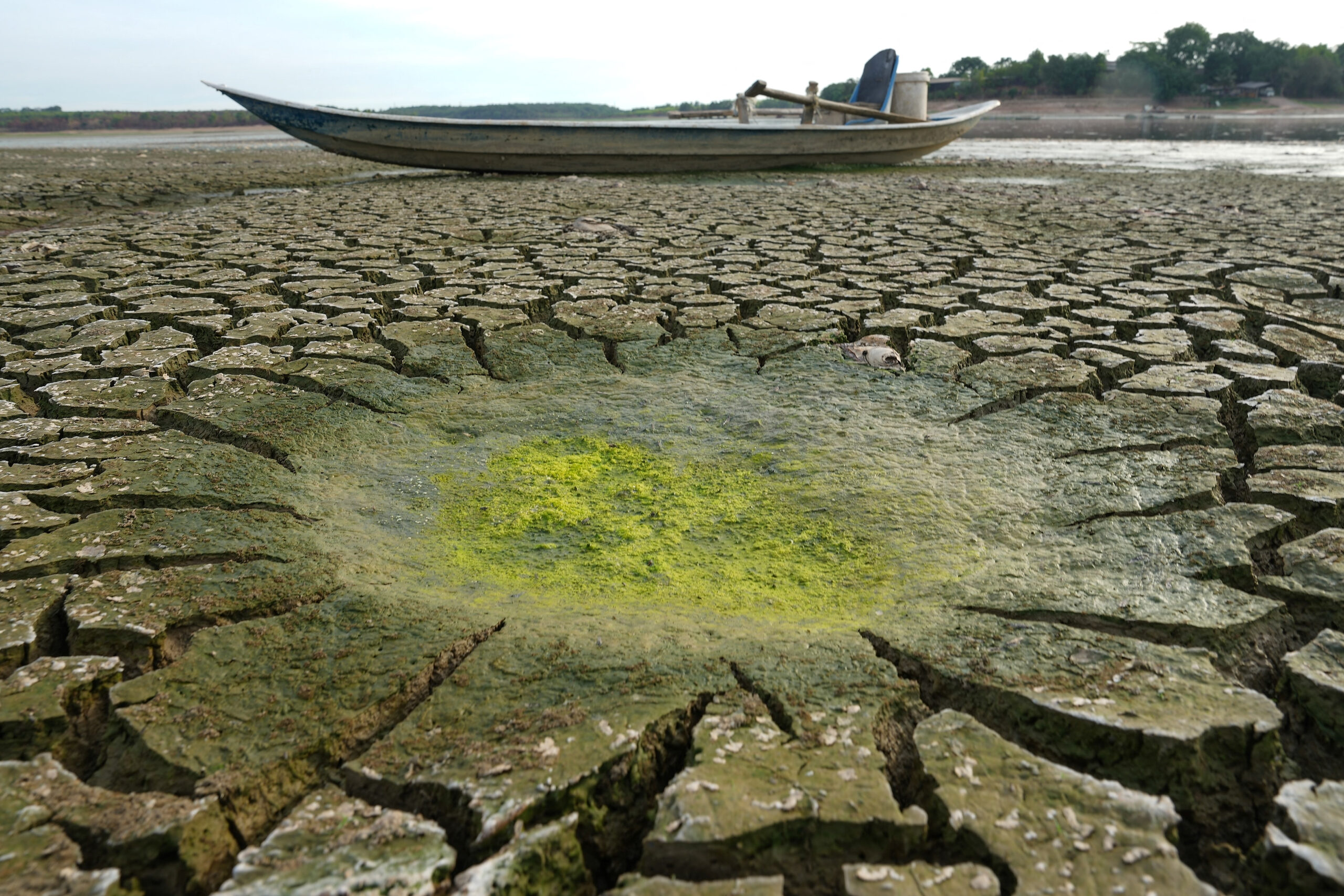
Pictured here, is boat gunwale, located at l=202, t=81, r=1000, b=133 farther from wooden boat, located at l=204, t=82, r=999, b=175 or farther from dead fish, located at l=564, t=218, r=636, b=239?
dead fish, located at l=564, t=218, r=636, b=239

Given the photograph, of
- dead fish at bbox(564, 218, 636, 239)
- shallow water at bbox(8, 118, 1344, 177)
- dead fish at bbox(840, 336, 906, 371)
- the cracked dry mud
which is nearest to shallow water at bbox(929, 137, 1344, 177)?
shallow water at bbox(8, 118, 1344, 177)

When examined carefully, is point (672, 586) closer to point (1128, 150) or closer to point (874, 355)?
point (874, 355)

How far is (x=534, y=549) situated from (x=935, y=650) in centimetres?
82

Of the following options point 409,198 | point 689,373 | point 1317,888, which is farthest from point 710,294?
point 409,198

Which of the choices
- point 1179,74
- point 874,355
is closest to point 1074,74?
point 1179,74

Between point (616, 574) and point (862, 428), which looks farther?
point (862, 428)

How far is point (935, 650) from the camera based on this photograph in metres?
1.29

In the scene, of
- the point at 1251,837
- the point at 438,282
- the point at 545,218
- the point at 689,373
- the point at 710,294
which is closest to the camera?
the point at 1251,837

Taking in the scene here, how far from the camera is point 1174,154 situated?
1312 cm

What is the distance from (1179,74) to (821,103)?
163 feet

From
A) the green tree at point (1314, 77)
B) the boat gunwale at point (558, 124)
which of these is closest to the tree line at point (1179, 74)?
the green tree at point (1314, 77)

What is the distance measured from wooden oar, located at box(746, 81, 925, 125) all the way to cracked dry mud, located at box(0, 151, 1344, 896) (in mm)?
6714

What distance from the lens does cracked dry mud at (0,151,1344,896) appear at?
931 millimetres

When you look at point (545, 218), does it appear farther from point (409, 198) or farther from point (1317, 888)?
point (1317, 888)
